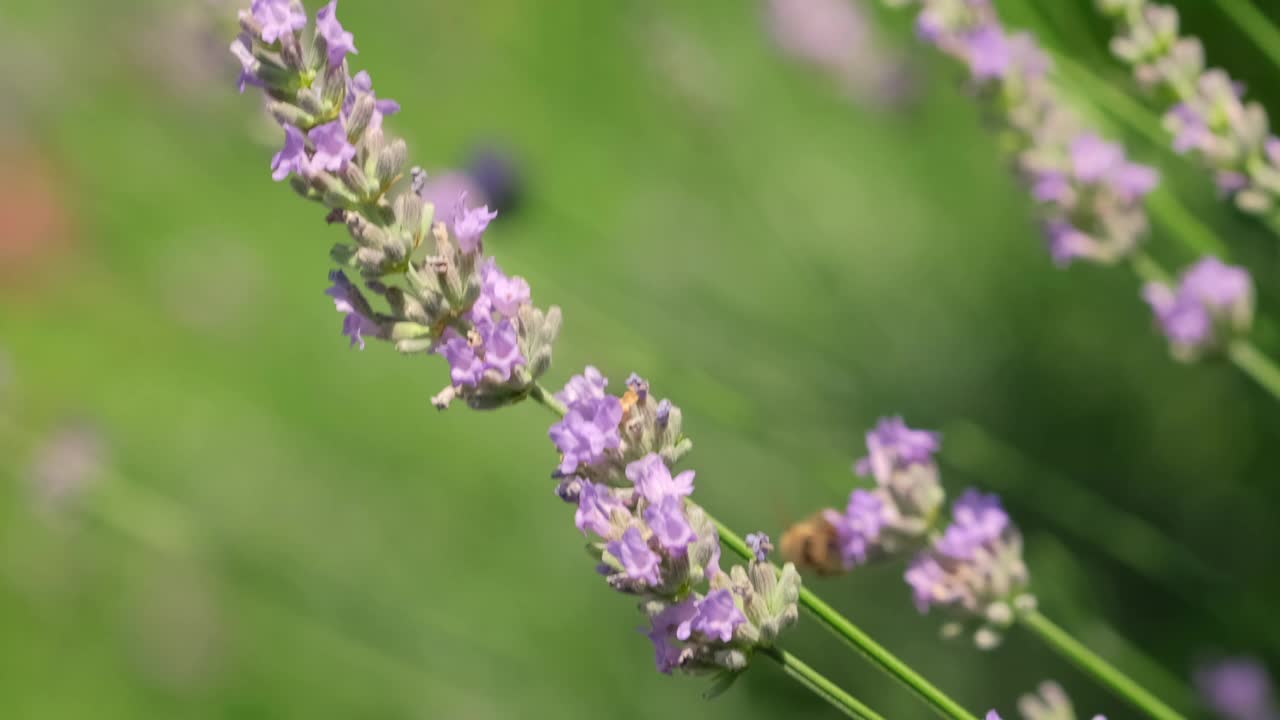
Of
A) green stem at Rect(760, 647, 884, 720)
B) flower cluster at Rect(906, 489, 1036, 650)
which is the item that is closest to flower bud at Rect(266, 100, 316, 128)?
green stem at Rect(760, 647, 884, 720)

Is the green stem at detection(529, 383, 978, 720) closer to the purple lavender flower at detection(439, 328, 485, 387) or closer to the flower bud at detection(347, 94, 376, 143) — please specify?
the purple lavender flower at detection(439, 328, 485, 387)

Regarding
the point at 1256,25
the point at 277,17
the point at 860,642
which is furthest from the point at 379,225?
the point at 1256,25

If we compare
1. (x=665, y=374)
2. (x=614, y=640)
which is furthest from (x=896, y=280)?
(x=614, y=640)

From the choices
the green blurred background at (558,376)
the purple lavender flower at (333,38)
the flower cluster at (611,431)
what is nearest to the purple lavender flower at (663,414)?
the flower cluster at (611,431)

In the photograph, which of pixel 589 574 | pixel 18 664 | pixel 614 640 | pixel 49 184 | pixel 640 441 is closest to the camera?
pixel 640 441

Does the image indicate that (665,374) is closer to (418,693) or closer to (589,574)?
(589,574)

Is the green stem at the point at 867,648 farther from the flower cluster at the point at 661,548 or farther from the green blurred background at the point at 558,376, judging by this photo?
the green blurred background at the point at 558,376
